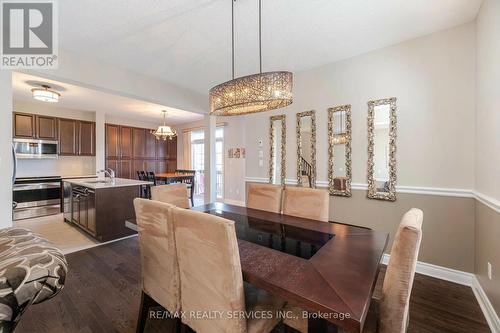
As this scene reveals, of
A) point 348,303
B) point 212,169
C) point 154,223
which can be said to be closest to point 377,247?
point 348,303

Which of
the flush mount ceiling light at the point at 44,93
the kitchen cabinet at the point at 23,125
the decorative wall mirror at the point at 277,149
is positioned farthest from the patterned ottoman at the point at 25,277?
the kitchen cabinet at the point at 23,125

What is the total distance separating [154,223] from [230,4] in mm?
1903

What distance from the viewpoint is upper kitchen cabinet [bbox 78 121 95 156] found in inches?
226

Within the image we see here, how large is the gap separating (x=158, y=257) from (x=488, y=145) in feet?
8.72

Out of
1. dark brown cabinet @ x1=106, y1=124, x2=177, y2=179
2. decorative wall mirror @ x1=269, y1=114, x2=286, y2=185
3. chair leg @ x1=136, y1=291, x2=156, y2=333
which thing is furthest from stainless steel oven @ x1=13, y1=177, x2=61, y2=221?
decorative wall mirror @ x1=269, y1=114, x2=286, y2=185

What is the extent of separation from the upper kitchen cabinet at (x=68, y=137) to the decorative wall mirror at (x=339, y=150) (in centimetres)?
613

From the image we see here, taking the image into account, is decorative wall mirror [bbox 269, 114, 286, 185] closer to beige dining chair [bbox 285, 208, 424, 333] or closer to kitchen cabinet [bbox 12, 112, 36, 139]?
beige dining chair [bbox 285, 208, 424, 333]

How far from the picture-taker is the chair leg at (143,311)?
152 centimetres

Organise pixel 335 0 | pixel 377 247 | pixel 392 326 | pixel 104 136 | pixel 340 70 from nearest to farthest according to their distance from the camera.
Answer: pixel 392 326
pixel 377 247
pixel 335 0
pixel 340 70
pixel 104 136

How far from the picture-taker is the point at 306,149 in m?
3.29

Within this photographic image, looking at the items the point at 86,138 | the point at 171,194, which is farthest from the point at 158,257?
the point at 86,138

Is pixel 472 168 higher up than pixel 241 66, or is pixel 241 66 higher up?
pixel 241 66

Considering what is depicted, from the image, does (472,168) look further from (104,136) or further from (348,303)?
(104,136)

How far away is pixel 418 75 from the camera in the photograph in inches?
95.2
